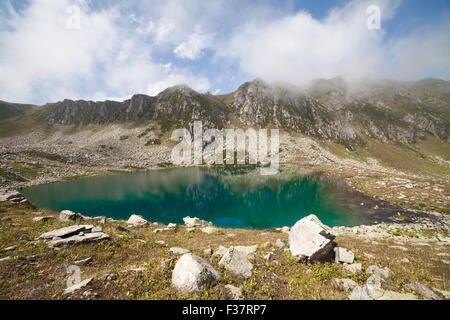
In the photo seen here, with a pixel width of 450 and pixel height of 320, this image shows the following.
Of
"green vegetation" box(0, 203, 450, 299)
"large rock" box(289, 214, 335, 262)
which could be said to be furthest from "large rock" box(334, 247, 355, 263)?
"green vegetation" box(0, 203, 450, 299)

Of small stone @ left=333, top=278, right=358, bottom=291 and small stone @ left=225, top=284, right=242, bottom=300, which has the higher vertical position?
small stone @ left=225, top=284, right=242, bottom=300

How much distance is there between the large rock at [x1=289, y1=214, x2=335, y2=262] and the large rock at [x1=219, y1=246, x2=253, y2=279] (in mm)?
4504

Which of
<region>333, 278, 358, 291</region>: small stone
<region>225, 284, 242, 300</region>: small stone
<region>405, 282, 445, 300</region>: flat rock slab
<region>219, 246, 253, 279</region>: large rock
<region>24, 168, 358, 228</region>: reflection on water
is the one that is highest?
<region>225, 284, 242, 300</region>: small stone

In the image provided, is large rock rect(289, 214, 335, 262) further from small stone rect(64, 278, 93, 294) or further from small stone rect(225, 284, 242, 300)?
small stone rect(64, 278, 93, 294)

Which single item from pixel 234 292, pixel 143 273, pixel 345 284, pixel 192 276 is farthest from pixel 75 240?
pixel 345 284

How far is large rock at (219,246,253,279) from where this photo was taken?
9781mm

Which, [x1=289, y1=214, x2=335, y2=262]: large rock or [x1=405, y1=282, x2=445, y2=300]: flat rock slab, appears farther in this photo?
[x1=289, y1=214, x2=335, y2=262]: large rock

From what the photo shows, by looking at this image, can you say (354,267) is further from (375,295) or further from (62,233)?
(62,233)

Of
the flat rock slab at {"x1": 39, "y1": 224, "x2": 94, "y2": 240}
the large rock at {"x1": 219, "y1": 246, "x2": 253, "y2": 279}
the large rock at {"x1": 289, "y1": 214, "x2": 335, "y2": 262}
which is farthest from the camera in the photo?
the large rock at {"x1": 289, "y1": 214, "x2": 335, "y2": 262}

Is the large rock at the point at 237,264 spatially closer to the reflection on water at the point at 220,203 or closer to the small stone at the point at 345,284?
the small stone at the point at 345,284

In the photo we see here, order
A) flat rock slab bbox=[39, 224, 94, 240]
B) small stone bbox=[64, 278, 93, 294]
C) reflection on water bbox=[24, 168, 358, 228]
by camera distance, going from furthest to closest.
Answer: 1. reflection on water bbox=[24, 168, 358, 228]
2. flat rock slab bbox=[39, 224, 94, 240]
3. small stone bbox=[64, 278, 93, 294]

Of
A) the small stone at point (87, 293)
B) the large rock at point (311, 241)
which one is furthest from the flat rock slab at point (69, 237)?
the large rock at point (311, 241)

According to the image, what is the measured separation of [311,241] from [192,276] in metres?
9.53
